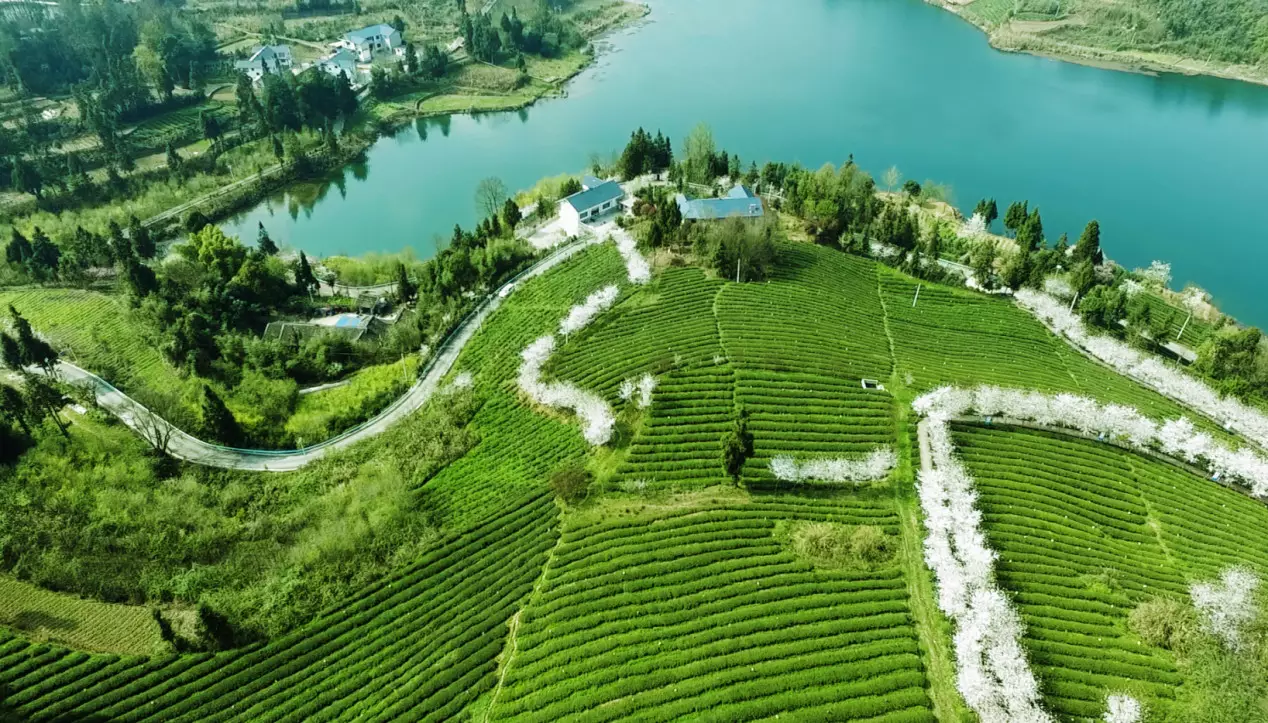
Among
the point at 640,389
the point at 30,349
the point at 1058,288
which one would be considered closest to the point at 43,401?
the point at 30,349

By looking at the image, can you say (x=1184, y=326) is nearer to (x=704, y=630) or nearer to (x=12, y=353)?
(x=704, y=630)

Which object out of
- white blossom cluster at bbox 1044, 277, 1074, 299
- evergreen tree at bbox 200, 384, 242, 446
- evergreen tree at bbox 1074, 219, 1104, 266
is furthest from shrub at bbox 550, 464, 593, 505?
evergreen tree at bbox 1074, 219, 1104, 266

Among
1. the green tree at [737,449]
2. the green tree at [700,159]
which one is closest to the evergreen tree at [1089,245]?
the green tree at [700,159]

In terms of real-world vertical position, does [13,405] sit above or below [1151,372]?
above

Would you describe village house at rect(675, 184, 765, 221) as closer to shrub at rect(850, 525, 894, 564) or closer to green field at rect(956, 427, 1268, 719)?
green field at rect(956, 427, 1268, 719)

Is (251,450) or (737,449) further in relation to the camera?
(251,450)

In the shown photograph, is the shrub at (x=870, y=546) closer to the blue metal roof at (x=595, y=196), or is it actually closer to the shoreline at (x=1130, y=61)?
the blue metal roof at (x=595, y=196)

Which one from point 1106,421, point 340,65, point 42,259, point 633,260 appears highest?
point 340,65
